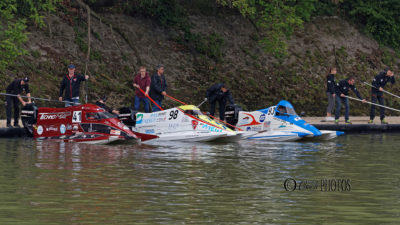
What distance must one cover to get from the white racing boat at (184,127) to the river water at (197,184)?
1.17 meters

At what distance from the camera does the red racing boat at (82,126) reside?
76.8ft

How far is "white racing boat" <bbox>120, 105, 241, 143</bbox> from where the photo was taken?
24.1 m

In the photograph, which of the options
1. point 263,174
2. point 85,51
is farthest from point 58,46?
point 263,174

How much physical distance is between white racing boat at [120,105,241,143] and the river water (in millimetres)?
1167

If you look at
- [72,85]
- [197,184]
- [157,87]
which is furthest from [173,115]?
[197,184]

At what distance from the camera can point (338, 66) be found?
43.7 metres

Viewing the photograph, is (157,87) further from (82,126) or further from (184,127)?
(82,126)

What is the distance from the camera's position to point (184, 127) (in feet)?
79.8

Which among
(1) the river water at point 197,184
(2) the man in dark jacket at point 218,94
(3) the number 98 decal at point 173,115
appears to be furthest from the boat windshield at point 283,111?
(3) the number 98 decal at point 173,115

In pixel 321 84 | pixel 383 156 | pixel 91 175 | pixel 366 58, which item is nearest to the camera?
pixel 91 175

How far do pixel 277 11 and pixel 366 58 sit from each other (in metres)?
10.7

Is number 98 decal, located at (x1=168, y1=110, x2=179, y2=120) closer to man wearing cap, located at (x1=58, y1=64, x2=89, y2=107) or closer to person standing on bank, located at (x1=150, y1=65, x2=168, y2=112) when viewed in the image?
person standing on bank, located at (x1=150, y1=65, x2=168, y2=112)

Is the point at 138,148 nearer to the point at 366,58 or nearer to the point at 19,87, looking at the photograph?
the point at 19,87

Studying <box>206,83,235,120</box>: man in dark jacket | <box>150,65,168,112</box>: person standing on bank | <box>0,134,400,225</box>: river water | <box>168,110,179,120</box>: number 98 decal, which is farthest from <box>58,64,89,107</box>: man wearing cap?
<box>206,83,235,120</box>: man in dark jacket
